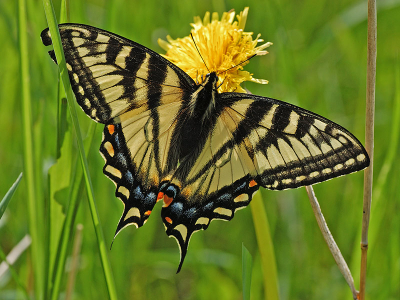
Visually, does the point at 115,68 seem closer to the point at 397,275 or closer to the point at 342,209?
the point at 397,275

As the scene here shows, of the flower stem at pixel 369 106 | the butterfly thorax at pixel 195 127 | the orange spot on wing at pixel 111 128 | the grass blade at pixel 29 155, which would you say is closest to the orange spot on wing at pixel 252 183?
the butterfly thorax at pixel 195 127

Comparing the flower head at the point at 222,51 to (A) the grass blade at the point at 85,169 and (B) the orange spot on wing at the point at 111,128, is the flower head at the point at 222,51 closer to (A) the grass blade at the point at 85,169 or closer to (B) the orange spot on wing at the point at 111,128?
(B) the orange spot on wing at the point at 111,128

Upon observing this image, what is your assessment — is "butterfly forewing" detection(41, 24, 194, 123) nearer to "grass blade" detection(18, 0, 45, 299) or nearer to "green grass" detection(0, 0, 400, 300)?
"green grass" detection(0, 0, 400, 300)

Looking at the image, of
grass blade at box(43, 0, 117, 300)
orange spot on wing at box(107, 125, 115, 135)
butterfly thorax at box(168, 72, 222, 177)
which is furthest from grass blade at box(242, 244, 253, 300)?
orange spot on wing at box(107, 125, 115, 135)

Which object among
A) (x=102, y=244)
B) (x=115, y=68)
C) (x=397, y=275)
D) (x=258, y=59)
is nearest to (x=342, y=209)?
(x=397, y=275)

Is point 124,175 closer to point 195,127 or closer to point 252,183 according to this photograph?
point 195,127

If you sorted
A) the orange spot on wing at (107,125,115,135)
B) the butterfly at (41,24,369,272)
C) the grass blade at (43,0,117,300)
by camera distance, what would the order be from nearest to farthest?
the grass blade at (43,0,117,300)
the butterfly at (41,24,369,272)
the orange spot on wing at (107,125,115,135)
